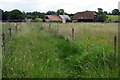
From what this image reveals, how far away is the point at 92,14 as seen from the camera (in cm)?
8275

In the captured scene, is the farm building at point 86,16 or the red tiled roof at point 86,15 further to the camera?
the red tiled roof at point 86,15

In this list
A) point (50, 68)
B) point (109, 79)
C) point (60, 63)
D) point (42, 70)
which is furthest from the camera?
point (60, 63)

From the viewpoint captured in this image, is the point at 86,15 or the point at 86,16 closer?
the point at 86,16

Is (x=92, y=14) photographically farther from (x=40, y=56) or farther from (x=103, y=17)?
(x=40, y=56)

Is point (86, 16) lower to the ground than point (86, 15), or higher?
lower

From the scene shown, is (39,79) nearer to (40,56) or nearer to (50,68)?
(50,68)

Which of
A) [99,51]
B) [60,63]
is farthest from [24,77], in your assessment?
[99,51]

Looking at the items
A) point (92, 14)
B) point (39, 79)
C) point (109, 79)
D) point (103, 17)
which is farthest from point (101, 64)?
point (92, 14)

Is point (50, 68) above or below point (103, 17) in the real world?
below

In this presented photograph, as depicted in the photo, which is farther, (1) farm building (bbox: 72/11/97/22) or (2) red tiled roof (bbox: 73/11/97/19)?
(2) red tiled roof (bbox: 73/11/97/19)

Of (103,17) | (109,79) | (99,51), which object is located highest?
(103,17)

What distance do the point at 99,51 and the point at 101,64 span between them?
3.24 ft

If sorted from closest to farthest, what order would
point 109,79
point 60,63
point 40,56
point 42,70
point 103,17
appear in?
point 109,79
point 42,70
point 60,63
point 40,56
point 103,17

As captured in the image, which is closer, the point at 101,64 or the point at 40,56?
the point at 101,64
